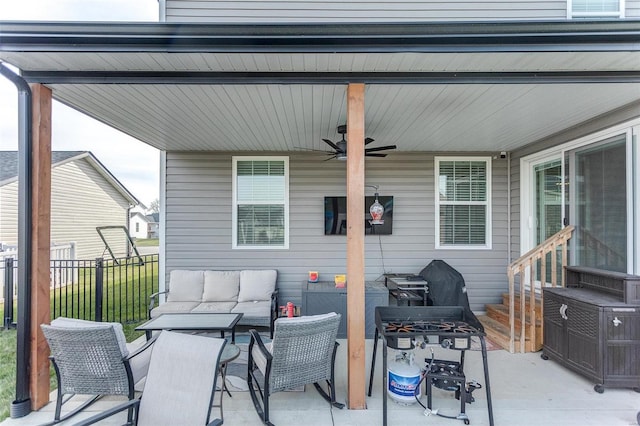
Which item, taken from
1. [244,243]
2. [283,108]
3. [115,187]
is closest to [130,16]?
[283,108]

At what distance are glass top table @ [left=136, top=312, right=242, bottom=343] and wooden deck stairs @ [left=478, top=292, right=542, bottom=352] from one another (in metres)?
3.49

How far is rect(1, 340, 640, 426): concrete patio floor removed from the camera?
261 centimetres

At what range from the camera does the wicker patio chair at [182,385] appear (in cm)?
212

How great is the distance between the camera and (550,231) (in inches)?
189

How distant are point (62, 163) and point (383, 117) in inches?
455

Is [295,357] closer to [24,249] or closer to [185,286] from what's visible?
[24,249]

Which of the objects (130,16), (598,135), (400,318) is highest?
(130,16)

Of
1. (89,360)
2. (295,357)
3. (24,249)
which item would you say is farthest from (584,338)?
(24,249)

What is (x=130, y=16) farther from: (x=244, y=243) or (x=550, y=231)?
(x=550, y=231)

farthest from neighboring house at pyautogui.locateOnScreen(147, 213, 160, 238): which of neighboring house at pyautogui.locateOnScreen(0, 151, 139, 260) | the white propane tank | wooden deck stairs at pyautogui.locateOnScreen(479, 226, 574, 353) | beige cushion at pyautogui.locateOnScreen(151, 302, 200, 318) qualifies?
the white propane tank

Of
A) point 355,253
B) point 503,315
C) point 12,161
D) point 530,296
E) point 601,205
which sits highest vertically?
point 12,161

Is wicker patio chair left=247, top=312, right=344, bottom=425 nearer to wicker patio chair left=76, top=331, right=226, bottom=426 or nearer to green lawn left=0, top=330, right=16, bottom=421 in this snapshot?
wicker patio chair left=76, top=331, right=226, bottom=426

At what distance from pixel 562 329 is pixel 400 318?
6.89 ft

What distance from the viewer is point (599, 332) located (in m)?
3.11
